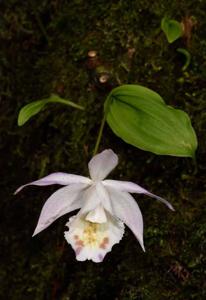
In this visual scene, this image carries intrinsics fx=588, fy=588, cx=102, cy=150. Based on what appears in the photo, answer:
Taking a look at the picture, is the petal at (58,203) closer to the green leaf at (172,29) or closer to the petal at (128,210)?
the petal at (128,210)

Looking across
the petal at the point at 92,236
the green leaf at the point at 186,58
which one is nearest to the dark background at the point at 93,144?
the green leaf at the point at 186,58

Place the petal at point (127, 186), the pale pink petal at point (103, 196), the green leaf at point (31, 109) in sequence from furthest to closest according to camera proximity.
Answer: the green leaf at point (31, 109)
the pale pink petal at point (103, 196)
the petal at point (127, 186)

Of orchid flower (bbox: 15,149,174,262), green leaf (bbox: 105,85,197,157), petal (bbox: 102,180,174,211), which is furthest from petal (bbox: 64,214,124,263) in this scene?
green leaf (bbox: 105,85,197,157)

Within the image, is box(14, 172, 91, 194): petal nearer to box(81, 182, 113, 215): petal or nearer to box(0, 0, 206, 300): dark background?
box(81, 182, 113, 215): petal

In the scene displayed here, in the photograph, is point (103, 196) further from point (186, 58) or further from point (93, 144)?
point (186, 58)

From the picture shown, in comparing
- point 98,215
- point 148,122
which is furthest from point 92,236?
point 148,122

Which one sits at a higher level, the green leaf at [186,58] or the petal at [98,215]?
the green leaf at [186,58]
